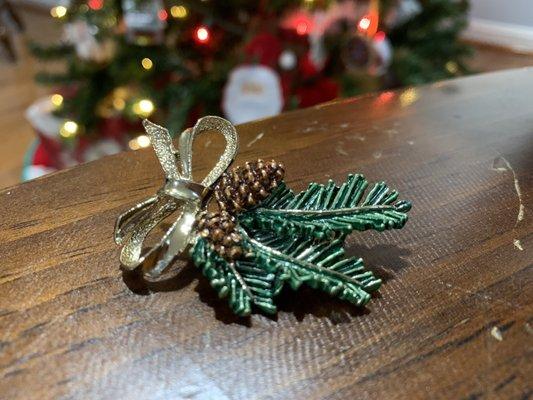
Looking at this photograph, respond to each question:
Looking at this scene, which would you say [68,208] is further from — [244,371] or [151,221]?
[244,371]

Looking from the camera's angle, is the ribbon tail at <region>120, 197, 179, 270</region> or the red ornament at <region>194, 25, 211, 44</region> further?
the red ornament at <region>194, 25, 211, 44</region>

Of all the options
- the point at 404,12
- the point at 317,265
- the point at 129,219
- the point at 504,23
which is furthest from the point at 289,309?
the point at 504,23

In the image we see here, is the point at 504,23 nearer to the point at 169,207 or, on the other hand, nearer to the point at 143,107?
the point at 143,107

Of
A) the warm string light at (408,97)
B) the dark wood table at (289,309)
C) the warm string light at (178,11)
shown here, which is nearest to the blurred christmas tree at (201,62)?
the warm string light at (178,11)

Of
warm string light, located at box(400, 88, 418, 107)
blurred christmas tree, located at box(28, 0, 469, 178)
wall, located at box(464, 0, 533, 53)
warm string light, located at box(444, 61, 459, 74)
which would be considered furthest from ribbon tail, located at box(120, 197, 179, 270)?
wall, located at box(464, 0, 533, 53)

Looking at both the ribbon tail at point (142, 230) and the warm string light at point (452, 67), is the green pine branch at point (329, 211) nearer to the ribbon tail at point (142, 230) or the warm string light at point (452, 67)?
the ribbon tail at point (142, 230)

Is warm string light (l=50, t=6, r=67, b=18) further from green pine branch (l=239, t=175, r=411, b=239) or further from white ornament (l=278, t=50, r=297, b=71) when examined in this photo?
green pine branch (l=239, t=175, r=411, b=239)
